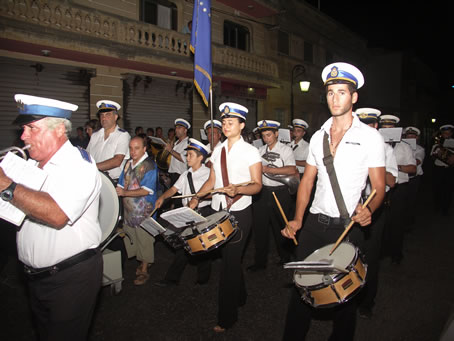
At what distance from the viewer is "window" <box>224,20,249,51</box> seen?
19.0 metres

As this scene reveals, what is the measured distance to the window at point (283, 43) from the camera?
22188 millimetres

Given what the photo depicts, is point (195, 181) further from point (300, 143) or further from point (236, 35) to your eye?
point (236, 35)

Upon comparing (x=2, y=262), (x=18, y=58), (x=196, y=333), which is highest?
(x=18, y=58)

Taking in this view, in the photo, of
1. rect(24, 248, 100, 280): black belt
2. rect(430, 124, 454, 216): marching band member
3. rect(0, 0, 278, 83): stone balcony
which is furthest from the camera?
rect(0, 0, 278, 83): stone balcony

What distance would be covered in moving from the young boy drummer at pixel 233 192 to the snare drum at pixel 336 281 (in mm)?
1152

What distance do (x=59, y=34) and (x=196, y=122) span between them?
7.82 meters

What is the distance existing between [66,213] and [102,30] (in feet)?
39.4

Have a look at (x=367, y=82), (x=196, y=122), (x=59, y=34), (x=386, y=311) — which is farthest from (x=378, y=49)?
(x=386, y=311)

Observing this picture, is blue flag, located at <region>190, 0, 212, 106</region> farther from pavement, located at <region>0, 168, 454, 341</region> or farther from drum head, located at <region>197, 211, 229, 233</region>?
pavement, located at <region>0, 168, 454, 341</region>

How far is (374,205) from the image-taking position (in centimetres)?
276

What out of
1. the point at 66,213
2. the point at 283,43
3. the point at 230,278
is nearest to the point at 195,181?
the point at 230,278

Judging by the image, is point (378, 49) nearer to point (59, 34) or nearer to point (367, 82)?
point (367, 82)

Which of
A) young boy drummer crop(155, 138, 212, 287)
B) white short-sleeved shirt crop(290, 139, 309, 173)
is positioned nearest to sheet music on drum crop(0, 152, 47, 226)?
young boy drummer crop(155, 138, 212, 287)

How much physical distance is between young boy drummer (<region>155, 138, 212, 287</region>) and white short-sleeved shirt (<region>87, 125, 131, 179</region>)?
1135mm
